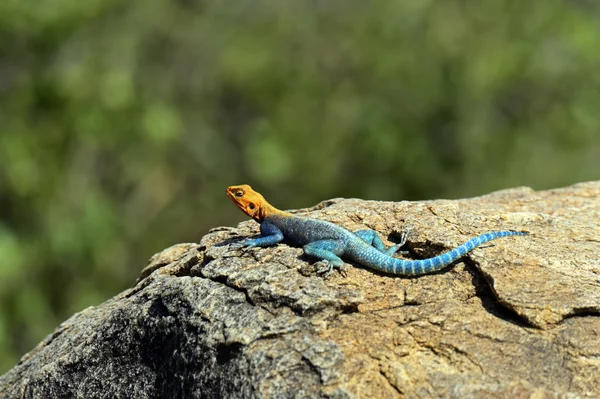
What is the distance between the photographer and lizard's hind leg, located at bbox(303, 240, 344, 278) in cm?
425

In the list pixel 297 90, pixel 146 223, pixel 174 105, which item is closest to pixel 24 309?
pixel 146 223

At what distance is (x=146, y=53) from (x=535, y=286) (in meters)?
13.3

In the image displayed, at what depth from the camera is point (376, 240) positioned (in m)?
4.57

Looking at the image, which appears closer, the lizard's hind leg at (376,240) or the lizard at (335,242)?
the lizard at (335,242)

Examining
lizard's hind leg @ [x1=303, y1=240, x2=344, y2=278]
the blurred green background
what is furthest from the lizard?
the blurred green background

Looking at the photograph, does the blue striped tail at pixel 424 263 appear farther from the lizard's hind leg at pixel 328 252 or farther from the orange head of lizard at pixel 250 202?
the orange head of lizard at pixel 250 202

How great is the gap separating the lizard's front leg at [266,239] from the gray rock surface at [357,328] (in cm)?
6

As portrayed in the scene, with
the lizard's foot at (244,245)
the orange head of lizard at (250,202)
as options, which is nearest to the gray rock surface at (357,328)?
the lizard's foot at (244,245)

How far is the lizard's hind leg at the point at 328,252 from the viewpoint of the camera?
425cm

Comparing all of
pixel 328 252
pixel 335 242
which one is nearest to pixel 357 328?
pixel 328 252

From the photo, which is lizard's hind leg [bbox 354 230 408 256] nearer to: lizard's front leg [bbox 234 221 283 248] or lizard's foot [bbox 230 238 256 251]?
lizard's front leg [bbox 234 221 283 248]

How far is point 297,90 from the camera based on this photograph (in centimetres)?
1570

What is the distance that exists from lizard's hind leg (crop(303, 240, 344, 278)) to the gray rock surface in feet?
0.24

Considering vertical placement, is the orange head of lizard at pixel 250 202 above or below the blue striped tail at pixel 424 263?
above
